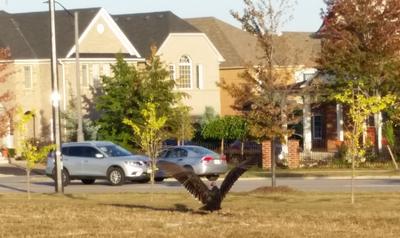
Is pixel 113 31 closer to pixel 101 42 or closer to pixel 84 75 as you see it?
pixel 101 42

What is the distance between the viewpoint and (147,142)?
2711 centimetres

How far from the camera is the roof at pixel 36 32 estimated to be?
2362 inches

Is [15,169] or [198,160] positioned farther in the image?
[15,169]

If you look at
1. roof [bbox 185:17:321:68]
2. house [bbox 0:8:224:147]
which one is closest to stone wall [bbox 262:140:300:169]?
house [bbox 0:8:224:147]

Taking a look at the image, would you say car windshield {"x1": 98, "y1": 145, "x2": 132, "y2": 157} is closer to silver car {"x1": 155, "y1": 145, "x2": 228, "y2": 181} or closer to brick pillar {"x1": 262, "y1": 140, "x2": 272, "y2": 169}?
silver car {"x1": 155, "y1": 145, "x2": 228, "y2": 181}

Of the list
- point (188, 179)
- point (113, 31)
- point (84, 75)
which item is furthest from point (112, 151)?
point (113, 31)

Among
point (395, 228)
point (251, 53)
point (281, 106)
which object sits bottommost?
point (395, 228)

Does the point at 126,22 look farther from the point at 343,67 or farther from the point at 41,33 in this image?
the point at 343,67

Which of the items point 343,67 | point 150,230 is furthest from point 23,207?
point 343,67

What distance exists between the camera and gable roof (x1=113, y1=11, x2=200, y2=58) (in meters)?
65.1

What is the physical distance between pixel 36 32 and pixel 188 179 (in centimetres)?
4398

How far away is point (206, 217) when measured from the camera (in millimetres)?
19188

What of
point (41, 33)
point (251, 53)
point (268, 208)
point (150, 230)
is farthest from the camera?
point (251, 53)

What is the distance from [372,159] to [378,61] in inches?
181
